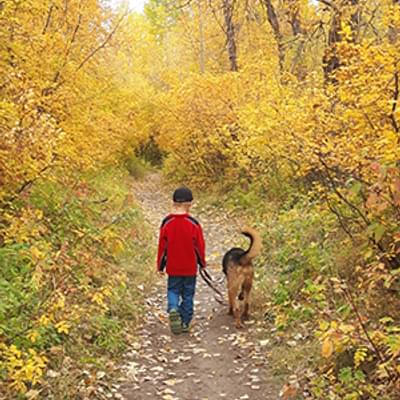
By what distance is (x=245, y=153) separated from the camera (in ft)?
49.2

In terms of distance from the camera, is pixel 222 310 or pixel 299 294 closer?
pixel 299 294

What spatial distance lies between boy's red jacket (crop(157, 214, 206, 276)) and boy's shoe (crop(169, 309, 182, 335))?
20.2 inches

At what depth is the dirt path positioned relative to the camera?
548 centimetres

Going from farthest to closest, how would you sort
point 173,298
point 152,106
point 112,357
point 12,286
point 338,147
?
point 152,106
point 173,298
point 338,147
point 112,357
point 12,286

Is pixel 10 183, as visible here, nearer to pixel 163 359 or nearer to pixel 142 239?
pixel 163 359

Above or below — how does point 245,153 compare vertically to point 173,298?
above

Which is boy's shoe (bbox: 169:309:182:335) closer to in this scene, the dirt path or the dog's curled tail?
the dirt path

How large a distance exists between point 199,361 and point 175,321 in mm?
943

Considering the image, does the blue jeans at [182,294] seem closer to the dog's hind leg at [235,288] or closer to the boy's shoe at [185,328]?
the boy's shoe at [185,328]

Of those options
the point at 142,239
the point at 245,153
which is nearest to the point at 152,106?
the point at 245,153

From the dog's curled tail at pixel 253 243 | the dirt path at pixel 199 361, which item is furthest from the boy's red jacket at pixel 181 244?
the dirt path at pixel 199 361

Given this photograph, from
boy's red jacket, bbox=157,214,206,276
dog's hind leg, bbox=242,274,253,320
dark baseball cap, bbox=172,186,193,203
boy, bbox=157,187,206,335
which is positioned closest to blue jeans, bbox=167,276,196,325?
boy, bbox=157,187,206,335

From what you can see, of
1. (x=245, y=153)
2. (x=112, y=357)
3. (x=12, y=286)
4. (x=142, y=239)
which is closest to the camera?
(x=12, y=286)

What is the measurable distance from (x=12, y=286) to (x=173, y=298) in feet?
7.21
